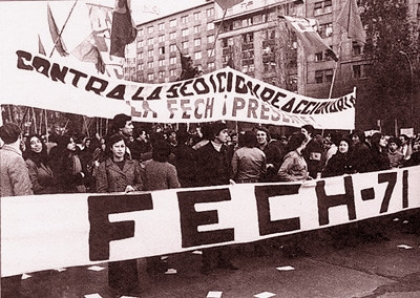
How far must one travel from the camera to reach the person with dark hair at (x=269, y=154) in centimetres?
784

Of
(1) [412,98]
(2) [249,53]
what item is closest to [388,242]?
(1) [412,98]

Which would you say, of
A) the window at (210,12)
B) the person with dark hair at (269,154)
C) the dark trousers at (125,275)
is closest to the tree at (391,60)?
the person with dark hair at (269,154)

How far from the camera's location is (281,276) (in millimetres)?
6301

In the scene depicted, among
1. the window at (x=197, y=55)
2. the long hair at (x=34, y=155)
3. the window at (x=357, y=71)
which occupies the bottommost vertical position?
the long hair at (x=34, y=155)

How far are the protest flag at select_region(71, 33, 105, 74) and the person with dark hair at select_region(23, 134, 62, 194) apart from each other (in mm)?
8206

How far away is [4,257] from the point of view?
14.4 ft

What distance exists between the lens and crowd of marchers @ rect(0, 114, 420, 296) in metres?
5.66

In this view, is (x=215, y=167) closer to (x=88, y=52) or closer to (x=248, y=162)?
(x=248, y=162)

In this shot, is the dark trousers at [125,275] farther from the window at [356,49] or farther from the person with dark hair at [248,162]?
→ the window at [356,49]

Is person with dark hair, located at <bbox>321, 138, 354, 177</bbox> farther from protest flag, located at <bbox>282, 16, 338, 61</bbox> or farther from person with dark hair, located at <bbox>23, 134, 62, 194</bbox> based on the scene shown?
person with dark hair, located at <bbox>23, 134, 62, 194</bbox>

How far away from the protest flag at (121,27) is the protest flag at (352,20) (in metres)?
4.75

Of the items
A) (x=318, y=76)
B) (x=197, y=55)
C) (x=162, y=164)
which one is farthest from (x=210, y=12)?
(x=162, y=164)

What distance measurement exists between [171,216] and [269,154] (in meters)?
3.76

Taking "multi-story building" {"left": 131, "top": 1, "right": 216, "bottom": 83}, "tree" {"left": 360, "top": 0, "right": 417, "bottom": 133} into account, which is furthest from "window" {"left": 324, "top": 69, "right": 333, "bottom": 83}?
"tree" {"left": 360, "top": 0, "right": 417, "bottom": 133}
